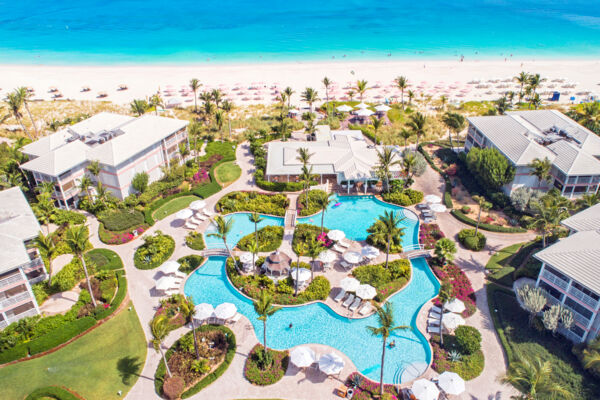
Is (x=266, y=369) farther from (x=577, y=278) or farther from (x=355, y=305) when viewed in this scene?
(x=577, y=278)

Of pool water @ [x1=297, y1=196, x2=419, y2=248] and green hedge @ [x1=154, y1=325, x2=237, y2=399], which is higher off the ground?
pool water @ [x1=297, y1=196, x2=419, y2=248]

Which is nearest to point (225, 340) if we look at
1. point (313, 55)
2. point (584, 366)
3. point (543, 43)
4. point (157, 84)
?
point (584, 366)

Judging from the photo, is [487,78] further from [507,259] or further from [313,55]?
[507,259]

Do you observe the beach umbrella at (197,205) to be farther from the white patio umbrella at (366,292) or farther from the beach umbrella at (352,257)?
the white patio umbrella at (366,292)

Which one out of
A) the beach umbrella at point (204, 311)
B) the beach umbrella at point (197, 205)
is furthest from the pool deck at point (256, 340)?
the beach umbrella at point (197, 205)

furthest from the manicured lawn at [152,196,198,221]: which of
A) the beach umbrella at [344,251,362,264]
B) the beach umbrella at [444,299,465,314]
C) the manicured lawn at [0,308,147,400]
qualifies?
the beach umbrella at [444,299,465,314]

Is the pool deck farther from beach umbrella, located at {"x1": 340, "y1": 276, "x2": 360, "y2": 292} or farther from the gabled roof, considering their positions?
the gabled roof

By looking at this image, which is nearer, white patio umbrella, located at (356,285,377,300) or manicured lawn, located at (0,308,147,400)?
manicured lawn, located at (0,308,147,400)
